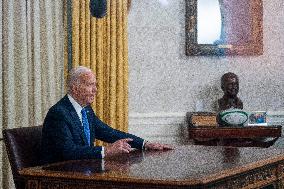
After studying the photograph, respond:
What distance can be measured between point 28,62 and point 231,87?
2.01 m

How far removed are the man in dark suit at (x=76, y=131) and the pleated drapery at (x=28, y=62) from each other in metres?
1.06

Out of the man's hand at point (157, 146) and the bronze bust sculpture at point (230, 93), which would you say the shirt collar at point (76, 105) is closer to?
the man's hand at point (157, 146)

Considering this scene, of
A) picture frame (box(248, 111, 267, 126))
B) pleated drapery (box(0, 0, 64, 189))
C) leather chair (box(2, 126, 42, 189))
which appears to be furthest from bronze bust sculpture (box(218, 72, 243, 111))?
leather chair (box(2, 126, 42, 189))

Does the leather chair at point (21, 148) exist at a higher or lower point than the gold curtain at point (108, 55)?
lower

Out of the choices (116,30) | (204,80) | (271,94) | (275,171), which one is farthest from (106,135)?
(271,94)

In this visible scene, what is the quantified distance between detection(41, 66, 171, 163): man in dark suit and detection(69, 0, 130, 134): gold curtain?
55.5 inches

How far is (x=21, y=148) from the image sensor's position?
3.47 m

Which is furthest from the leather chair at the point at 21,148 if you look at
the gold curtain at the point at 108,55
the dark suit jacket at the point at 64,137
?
the gold curtain at the point at 108,55

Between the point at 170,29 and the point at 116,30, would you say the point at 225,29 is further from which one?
the point at 116,30

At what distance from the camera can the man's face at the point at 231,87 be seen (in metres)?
5.75

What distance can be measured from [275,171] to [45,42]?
8.44 ft

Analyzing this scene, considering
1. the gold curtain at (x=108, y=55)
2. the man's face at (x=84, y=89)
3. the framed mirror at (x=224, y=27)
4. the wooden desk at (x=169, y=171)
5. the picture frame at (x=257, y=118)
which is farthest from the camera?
the framed mirror at (x=224, y=27)

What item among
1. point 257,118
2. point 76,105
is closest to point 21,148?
point 76,105

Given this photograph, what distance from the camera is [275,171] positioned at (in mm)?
3395
